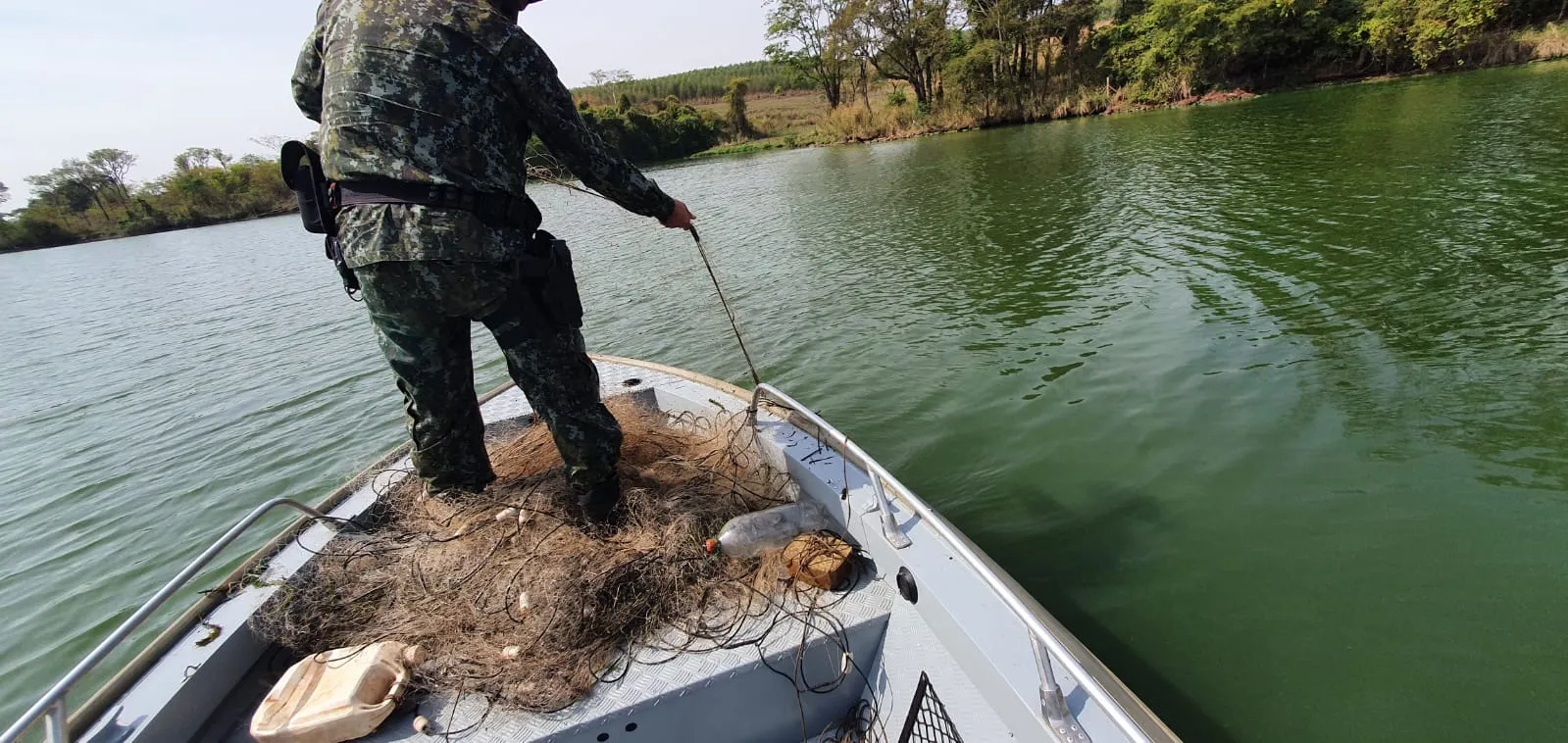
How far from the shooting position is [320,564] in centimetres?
275

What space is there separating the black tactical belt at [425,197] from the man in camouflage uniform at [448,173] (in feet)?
0.07

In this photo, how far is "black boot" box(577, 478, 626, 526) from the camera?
116 inches

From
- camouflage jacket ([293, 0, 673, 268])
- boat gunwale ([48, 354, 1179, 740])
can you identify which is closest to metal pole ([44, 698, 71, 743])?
boat gunwale ([48, 354, 1179, 740])

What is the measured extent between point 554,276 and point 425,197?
515 millimetres

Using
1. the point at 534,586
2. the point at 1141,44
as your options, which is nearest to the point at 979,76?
the point at 1141,44

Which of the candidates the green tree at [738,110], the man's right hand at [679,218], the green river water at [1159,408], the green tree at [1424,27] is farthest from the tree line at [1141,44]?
the man's right hand at [679,218]

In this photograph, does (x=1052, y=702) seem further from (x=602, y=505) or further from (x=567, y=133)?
(x=567, y=133)

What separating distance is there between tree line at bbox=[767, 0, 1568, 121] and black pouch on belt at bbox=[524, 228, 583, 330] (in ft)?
109

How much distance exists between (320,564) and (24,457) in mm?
8223

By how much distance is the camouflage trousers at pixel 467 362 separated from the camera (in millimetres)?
2424

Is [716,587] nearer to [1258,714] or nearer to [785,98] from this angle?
[1258,714]

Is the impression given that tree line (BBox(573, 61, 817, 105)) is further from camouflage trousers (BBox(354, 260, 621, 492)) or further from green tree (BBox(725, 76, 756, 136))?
camouflage trousers (BBox(354, 260, 621, 492))

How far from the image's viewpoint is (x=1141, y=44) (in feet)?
102

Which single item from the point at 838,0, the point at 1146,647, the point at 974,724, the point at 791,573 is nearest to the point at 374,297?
the point at 791,573
